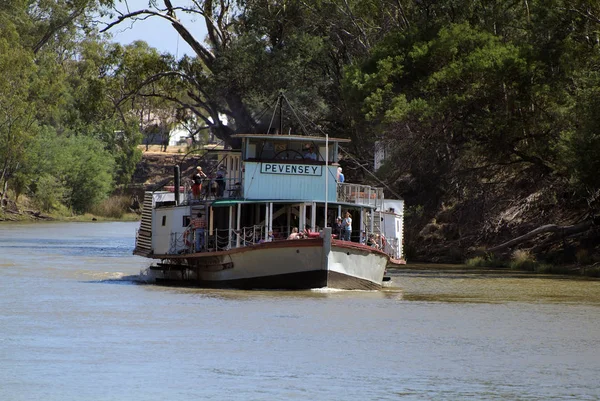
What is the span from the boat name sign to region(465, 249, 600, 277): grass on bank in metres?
11.8

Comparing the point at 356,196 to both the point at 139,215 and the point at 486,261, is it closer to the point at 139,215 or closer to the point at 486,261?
the point at 486,261

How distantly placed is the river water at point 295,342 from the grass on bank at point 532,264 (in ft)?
18.9

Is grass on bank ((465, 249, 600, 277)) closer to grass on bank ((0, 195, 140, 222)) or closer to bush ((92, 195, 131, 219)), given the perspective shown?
grass on bank ((0, 195, 140, 222))

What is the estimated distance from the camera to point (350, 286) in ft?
105

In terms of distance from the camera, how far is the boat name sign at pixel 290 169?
1307 inches

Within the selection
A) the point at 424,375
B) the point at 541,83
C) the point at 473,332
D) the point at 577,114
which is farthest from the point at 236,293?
the point at 541,83

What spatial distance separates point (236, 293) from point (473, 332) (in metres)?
8.20

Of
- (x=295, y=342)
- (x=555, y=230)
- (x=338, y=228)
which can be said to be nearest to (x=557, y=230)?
(x=555, y=230)

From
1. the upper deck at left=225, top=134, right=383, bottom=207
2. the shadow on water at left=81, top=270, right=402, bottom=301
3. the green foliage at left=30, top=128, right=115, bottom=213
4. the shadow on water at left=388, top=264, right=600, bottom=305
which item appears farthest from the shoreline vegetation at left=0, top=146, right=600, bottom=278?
the upper deck at left=225, top=134, right=383, bottom=207

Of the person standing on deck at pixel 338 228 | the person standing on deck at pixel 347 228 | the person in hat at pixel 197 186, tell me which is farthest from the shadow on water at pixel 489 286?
the person in hat at pixel 197 186

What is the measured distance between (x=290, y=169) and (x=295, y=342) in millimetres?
11182

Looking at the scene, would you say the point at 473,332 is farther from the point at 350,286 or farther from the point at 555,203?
the point at 555,203

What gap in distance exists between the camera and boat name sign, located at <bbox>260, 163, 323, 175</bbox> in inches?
1307

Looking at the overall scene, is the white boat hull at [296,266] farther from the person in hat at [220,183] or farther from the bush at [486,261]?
the bush at [486,261]
